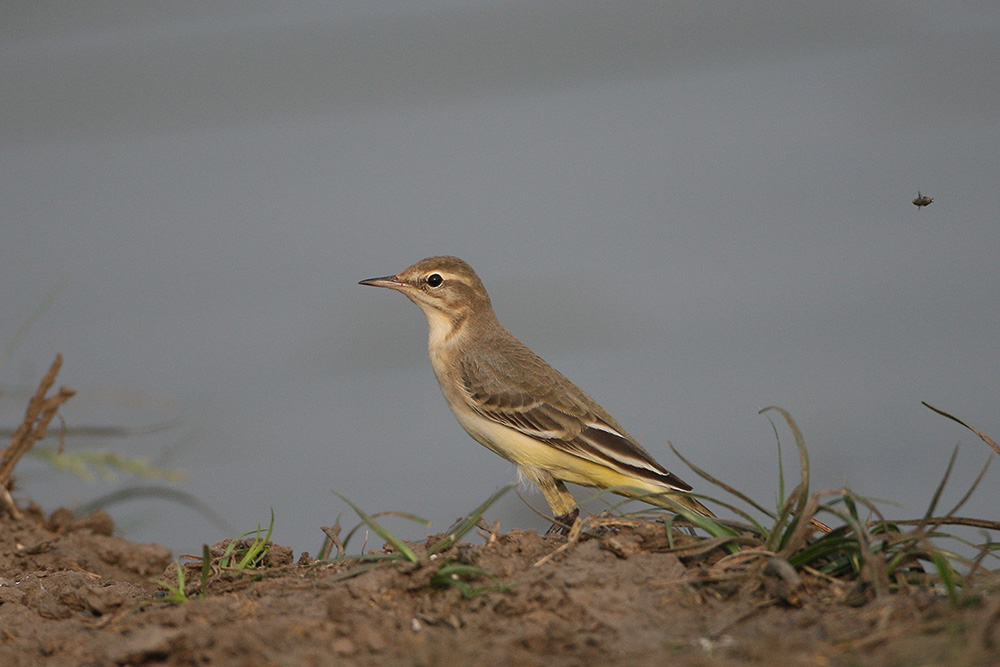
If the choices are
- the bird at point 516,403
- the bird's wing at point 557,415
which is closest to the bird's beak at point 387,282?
the bird at point 516,403

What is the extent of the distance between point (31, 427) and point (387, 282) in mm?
2618

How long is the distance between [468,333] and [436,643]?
176 inches

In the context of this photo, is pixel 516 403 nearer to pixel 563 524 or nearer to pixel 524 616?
pixel 563 524

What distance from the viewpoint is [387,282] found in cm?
715

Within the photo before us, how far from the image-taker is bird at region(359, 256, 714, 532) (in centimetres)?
631

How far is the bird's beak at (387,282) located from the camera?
707cm

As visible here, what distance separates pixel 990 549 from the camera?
11.6 feet

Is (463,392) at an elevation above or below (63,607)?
above

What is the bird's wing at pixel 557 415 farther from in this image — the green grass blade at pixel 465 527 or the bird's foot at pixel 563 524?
the green grass blade at pixel 465 527

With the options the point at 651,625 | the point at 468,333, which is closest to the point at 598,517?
the point at 651,625

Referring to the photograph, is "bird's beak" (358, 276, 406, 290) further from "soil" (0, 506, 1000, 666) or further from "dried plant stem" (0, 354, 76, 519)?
"soil" (0, 506, 1000, 666)

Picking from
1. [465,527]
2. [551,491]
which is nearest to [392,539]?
[465,527]

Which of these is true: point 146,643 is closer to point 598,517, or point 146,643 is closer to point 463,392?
point 598,517

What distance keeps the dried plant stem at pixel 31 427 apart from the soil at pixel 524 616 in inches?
87.1
